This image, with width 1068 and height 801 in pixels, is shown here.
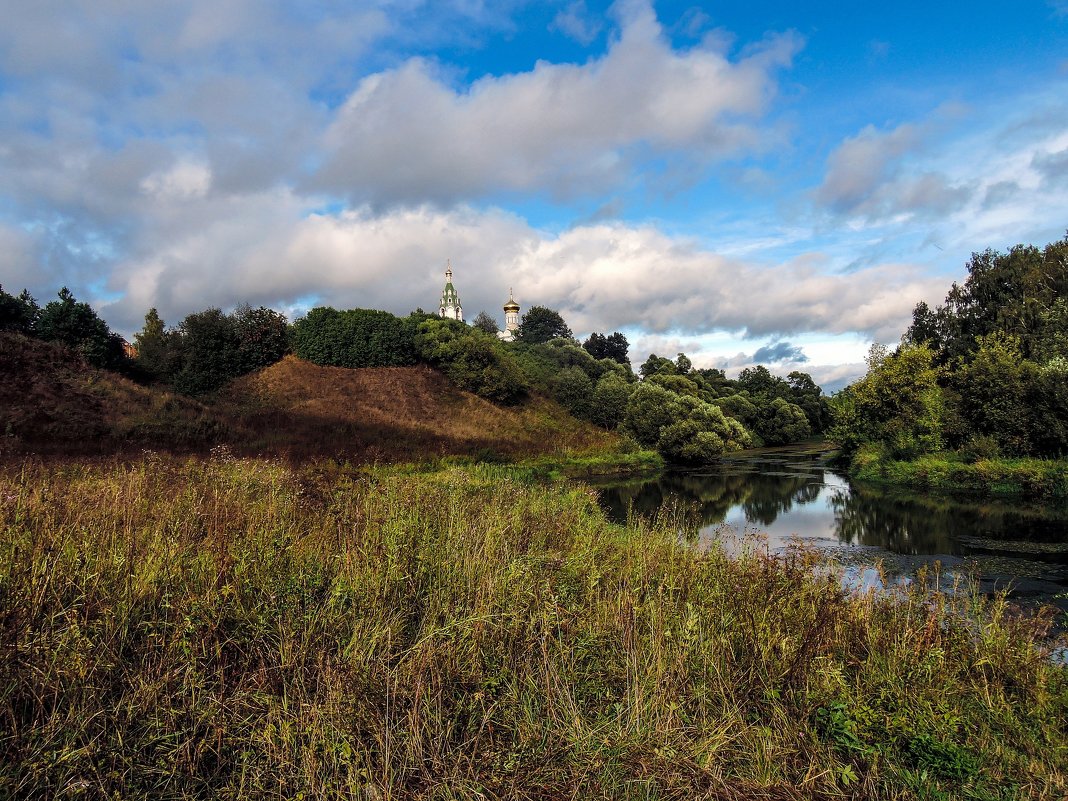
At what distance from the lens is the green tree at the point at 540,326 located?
68900 mm

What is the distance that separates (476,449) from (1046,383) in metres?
21.8

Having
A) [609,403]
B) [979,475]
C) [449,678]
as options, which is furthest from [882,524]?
[609,403]

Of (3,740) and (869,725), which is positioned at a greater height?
(3,740)

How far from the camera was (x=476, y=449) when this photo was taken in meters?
24.8

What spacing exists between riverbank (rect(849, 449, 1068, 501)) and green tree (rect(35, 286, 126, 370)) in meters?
38.5

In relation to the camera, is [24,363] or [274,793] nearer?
[274,793]

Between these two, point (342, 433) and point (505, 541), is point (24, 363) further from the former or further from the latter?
point (505, 541)

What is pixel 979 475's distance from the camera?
20984mm

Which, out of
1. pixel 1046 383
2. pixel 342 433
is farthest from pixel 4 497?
pixel 1046 383

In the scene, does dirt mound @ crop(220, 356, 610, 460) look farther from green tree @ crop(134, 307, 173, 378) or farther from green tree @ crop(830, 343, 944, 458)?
green tree @ crop(830, 343, 944, 458)

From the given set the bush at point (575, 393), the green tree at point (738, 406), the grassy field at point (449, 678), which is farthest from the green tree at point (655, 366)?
the grassy field at point (449, 678)

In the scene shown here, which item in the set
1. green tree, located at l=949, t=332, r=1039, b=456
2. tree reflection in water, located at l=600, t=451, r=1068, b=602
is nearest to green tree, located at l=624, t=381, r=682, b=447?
tree reflection in water, located at l=600, t=451, r=1068, b=602

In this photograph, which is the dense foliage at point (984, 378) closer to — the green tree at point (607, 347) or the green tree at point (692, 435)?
the green tree at point (692, 435)

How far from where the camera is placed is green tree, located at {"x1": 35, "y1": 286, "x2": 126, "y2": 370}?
1095 inches
